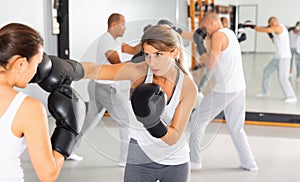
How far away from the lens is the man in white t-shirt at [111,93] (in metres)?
1.98

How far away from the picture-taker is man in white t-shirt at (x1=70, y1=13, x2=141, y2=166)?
1.98 metres

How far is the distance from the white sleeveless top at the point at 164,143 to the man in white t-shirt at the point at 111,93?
0.22 ft

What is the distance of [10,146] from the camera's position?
5.38ft

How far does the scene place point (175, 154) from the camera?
7.01ft

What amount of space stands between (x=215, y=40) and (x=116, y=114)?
1791 millimetres

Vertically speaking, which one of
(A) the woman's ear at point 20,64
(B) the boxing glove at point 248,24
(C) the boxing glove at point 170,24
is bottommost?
(B) the boxing glove at point 248,24

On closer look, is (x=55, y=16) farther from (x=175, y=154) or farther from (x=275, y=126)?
(x=175, y=154)

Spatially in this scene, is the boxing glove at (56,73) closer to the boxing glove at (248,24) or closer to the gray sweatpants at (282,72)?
the boxing glove at (248,24)

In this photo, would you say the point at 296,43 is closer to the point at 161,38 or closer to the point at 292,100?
the point at 292,100

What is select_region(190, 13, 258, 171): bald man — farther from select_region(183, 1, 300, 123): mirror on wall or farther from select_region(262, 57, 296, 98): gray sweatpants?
select_region(262, 57, 296, 98): gray sweatpants

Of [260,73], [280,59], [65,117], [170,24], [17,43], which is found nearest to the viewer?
[17,43]

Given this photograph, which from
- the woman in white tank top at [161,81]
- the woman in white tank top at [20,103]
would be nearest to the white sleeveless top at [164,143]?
the woman in white tank top at [161,81]

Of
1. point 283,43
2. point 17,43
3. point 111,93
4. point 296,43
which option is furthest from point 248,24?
point 17,43

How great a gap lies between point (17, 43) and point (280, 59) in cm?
437
